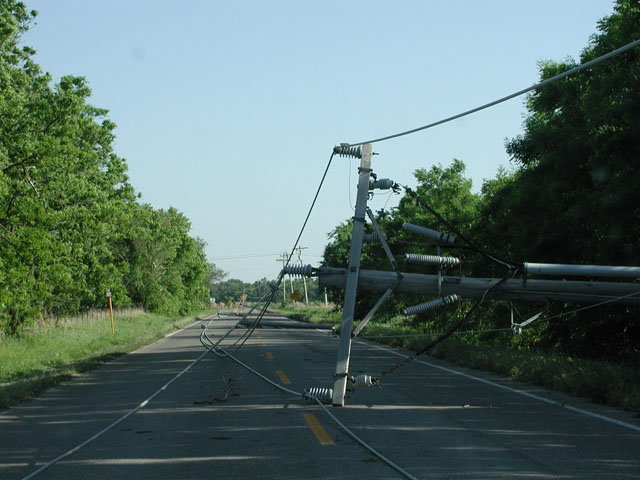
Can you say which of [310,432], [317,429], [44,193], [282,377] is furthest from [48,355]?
[310,432]

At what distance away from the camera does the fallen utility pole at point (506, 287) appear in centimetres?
1105

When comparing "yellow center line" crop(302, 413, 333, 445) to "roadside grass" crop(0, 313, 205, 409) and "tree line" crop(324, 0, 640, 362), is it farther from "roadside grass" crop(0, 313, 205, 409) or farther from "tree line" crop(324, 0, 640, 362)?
"roadside grass" crop(0, 313, 205, 409)

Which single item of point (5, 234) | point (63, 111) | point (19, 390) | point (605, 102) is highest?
point (63, 111)

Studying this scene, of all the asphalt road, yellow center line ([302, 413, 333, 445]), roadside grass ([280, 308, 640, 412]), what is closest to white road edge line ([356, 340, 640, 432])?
the asphalt road

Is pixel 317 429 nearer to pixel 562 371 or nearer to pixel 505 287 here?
pixel 505 287

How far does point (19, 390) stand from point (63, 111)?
16687mm

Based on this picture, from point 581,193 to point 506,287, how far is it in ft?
25.2

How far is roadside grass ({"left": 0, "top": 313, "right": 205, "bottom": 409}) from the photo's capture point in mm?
15177

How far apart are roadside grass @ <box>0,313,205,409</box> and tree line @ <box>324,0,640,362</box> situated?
328 inches

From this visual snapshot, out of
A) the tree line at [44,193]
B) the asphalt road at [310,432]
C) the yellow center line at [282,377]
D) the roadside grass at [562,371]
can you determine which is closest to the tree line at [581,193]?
the roadside grass at [562,371]

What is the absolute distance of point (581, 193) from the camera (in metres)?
17.7

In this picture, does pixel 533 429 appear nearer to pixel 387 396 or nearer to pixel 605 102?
pixel 387 396

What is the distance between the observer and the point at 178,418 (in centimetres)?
1067

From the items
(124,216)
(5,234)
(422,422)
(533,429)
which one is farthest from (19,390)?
(124,216)
